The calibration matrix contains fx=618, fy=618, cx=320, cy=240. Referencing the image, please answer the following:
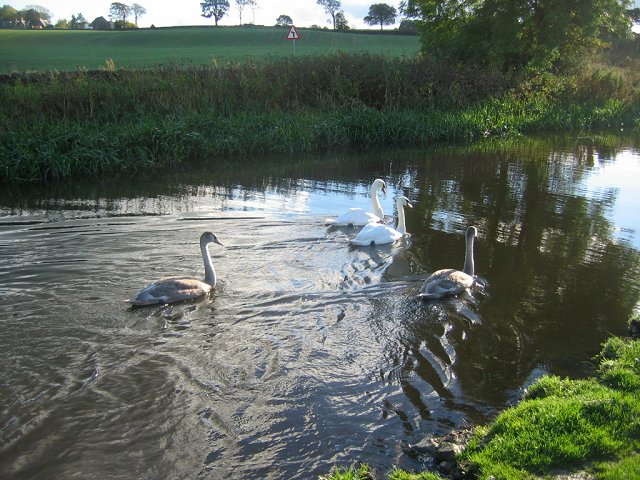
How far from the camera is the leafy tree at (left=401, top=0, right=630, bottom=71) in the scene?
101ft

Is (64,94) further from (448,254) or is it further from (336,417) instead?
(336,417)

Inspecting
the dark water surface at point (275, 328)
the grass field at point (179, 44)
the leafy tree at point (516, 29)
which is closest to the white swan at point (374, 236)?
the dark water surface at point (275, 328)

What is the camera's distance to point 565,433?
191 inches

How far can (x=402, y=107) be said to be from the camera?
2634 centimetres

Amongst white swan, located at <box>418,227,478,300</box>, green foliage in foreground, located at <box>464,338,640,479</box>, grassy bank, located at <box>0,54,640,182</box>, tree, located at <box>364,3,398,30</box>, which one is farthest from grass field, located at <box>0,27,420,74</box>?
tree, located at <box>364,3,398,30</box>

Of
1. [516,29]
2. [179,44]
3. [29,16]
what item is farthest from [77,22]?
[516,29]

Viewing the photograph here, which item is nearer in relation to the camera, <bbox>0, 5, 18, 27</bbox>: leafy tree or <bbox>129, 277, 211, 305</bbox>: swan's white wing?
<bbox>129, 277, 211, 305</bbox>: swan's white wing

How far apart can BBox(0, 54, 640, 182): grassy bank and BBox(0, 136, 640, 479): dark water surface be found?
370 cm

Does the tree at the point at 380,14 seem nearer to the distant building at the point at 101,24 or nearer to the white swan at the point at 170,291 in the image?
the distant building at the point at 101,24

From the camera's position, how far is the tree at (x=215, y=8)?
133 metres

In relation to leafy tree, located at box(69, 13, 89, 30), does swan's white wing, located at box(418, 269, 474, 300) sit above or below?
below

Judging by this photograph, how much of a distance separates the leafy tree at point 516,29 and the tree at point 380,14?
96.8 m

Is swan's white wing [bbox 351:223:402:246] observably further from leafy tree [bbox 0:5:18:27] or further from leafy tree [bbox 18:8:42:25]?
leafy tree [bbox 18:8:42:25]

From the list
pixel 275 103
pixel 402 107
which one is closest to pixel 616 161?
pixel 402 107
